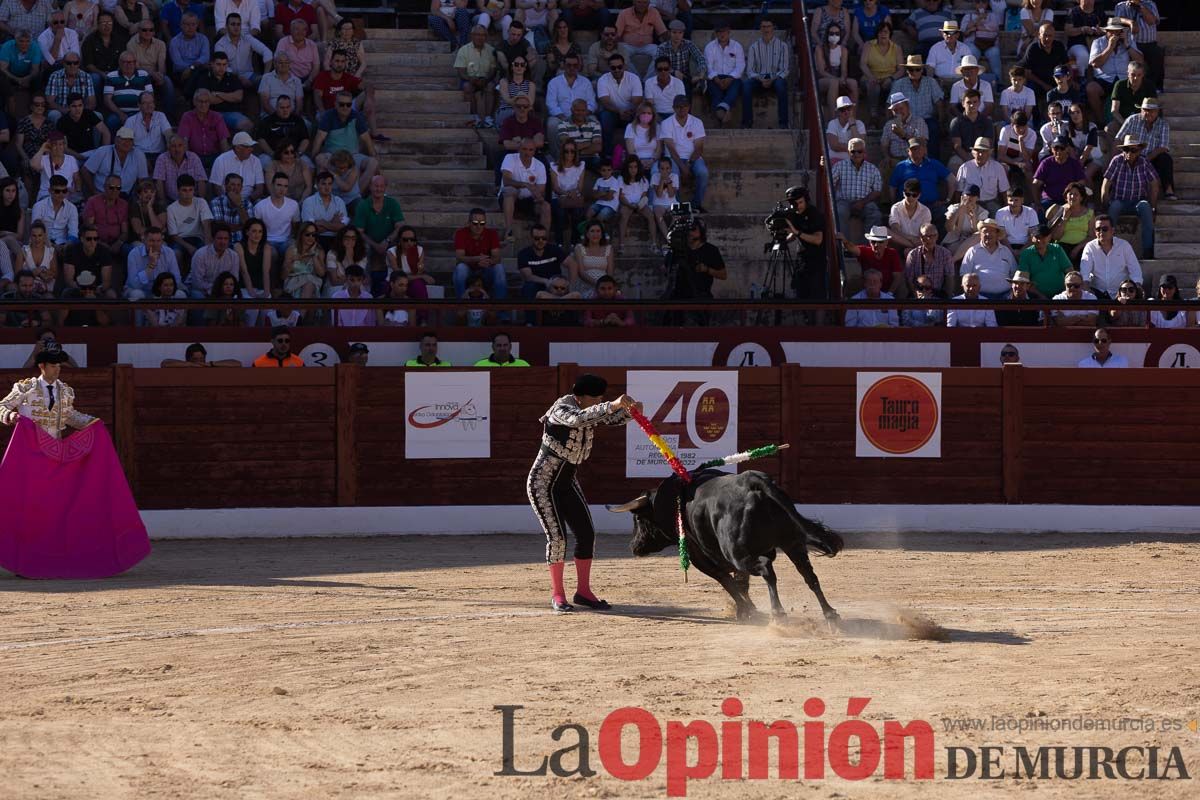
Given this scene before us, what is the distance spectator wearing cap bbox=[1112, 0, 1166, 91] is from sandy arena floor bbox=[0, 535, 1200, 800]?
6761mm

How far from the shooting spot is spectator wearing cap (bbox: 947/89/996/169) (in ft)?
50.3

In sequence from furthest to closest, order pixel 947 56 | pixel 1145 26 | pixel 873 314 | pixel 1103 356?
pixel 1145 26, pixel 947 56, pixel 873 314, pixel 1103 356

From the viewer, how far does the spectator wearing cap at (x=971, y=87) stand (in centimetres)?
1547

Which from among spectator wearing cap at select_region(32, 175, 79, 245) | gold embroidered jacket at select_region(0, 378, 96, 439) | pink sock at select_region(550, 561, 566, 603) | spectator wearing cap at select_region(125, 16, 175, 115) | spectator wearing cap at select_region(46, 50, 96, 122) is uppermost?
spectator wearing cap at select_region(125, 16, 175, 115)

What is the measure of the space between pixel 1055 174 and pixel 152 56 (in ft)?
26.6

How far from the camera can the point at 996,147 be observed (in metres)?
15.6

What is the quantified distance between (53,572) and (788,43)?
9.10m

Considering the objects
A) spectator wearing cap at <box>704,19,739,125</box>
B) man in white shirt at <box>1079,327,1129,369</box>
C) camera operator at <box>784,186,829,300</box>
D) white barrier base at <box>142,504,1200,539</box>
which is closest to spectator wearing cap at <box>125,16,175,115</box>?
white barrier base at <box>142,504,1200,539</box>

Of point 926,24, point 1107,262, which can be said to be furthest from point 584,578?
point 926,24

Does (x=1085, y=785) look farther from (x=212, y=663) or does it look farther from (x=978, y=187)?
(x=978, y=187)

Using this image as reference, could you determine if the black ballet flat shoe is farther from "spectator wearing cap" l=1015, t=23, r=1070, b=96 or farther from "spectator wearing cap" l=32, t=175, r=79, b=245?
"spectator wearing cap" l=1015, t=23, r=1070, b=96

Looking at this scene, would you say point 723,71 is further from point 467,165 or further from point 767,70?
point 467,165

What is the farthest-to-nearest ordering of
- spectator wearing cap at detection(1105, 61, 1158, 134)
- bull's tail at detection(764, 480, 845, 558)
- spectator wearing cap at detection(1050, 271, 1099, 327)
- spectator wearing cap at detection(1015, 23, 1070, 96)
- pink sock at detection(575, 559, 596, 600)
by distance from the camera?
1. spectator wearing cap at detection(1015, 23, 1070, 96)
2. spectator wearing cap at detection(1105, 61, 1158, 134)
3. spectator wearing cap at detection(1050, 271, 1099, 327)
4. pink sock at detection(575, 559, 596, 600)
5. bull's tail at detection(764, 480, 845, 558)

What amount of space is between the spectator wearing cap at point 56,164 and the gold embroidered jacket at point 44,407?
3.37 m
